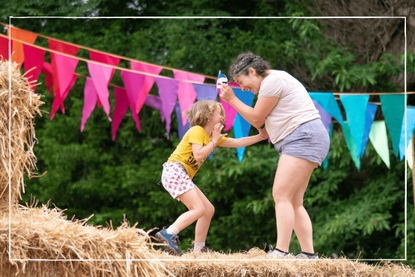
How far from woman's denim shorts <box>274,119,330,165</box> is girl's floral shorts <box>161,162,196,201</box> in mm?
646

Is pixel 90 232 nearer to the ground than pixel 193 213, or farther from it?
farther from it

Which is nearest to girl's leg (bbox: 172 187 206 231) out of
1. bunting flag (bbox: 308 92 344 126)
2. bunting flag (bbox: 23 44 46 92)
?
bunting flag (bbox: 308 92 344 126)

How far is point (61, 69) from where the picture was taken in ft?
9.95

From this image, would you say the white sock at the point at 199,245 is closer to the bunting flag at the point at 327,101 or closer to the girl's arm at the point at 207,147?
the girl's arm at the point at 207,147

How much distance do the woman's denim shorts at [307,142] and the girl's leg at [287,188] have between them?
0.10 feet

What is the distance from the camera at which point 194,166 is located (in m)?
2.42

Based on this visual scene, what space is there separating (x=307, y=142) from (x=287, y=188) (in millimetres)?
244

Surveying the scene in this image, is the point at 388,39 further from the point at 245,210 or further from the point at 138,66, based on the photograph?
the point at 138,66

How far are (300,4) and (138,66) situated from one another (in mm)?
2685

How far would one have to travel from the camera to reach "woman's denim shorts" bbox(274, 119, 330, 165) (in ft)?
6.36

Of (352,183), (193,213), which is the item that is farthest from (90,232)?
(352,183)

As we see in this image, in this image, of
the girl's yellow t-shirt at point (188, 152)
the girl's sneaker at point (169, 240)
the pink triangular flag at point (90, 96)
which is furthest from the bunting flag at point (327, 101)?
the pink triangular flag at point (90, 96)

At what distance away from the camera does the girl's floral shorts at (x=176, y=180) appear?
7.64 ft

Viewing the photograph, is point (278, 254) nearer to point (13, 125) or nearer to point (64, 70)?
point (13, 125)
